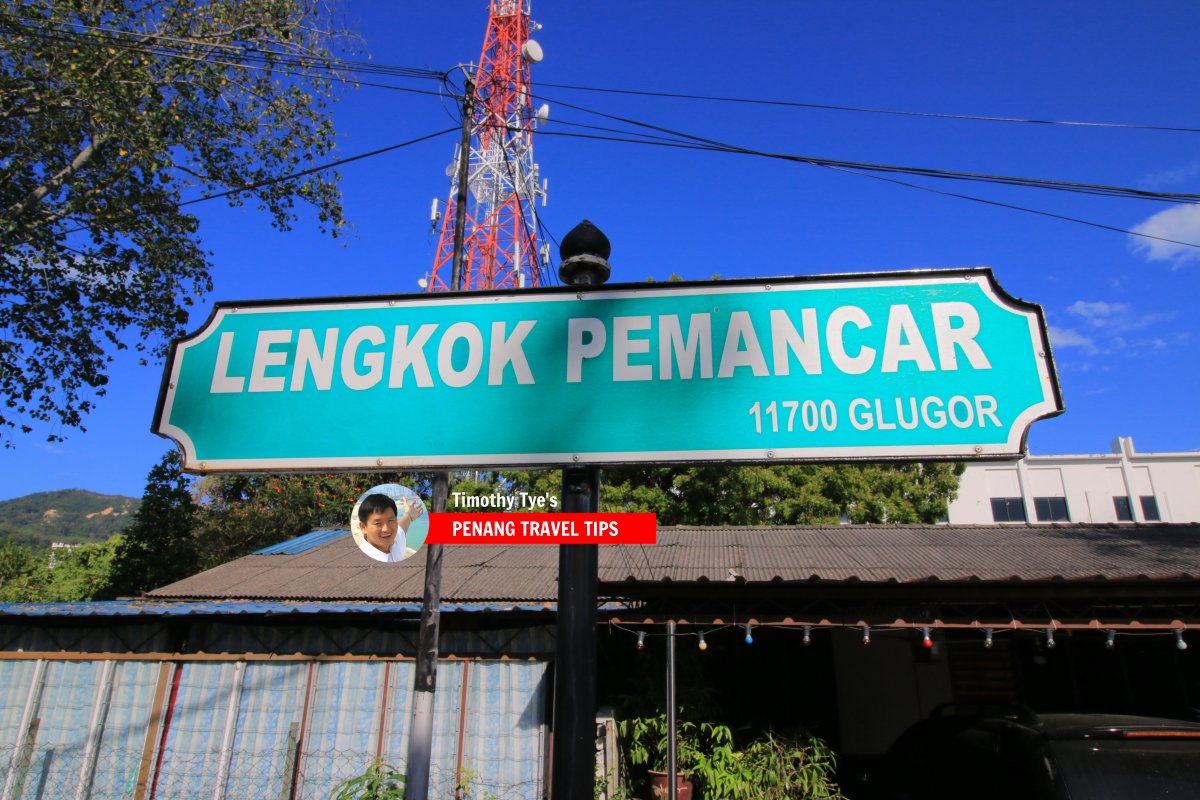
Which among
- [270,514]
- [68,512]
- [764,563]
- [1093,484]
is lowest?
[764,563]

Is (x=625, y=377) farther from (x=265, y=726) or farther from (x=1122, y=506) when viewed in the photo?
(x=1122, y=506)

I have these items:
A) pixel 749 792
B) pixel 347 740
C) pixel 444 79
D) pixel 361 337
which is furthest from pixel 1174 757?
pixel 444 79

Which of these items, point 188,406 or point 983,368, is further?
point 188,406

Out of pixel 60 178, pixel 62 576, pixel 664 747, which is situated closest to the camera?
pixel 664 747

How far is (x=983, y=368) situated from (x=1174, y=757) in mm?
3177

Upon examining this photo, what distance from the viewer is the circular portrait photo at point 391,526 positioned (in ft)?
38.3

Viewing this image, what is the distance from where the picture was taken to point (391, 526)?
12250 millimetres

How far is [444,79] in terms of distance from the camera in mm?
6461

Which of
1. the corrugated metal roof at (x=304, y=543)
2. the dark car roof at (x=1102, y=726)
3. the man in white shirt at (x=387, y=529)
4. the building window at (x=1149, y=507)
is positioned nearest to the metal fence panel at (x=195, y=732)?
the man in white shirt at (x=387, y=529)

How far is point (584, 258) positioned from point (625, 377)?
0.31 m

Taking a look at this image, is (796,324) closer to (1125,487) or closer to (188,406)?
(188,406)

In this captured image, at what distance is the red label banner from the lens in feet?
4.30

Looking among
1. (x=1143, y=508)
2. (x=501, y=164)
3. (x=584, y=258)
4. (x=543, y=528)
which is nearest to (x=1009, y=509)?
(x=1143, y=508)

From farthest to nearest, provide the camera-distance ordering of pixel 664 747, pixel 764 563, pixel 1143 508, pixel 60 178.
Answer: pixel 1143 508, pixel 60 178, pixel 764 563, pixel 664 747
